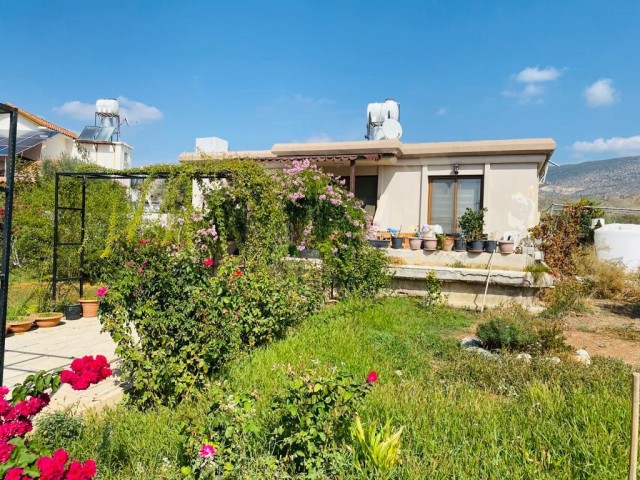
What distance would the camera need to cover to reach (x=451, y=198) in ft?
40.0

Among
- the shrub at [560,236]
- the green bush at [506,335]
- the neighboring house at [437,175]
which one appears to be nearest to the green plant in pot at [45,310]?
the neighboring house at [437,175]

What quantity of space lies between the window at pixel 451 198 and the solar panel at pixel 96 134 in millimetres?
27830

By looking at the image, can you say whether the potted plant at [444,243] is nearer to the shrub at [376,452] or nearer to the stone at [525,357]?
the stone at [525,357]

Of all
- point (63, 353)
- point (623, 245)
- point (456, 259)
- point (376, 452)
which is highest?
point (623, 245)

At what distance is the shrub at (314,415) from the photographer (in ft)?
8.40

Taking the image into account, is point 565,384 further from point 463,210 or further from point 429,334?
point 463,210

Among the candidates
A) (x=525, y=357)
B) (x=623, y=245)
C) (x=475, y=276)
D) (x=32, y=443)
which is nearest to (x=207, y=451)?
(x=32, y=443)

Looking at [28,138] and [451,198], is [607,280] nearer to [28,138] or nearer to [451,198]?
[451,198]

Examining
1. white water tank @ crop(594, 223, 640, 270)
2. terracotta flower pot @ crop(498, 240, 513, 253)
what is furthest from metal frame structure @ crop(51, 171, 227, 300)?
white water tank @ crop(594, 223, 640, 270)

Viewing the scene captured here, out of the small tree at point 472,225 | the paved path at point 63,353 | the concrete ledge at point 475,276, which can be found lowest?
the paved path at point 63,353

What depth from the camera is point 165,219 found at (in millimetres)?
9695

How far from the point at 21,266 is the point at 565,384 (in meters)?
12.2

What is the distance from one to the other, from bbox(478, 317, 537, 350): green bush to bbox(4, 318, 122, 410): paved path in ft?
14.4

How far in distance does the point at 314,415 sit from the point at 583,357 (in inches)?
165
